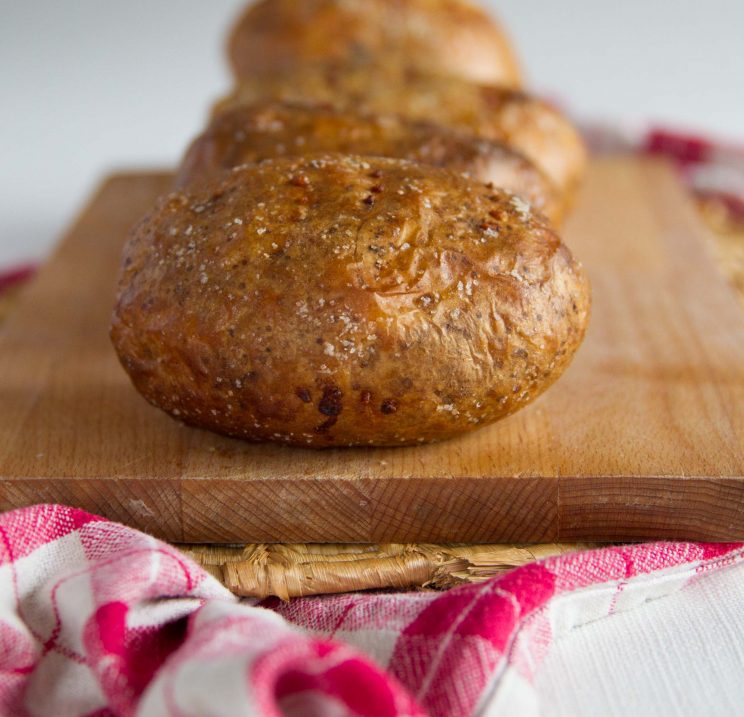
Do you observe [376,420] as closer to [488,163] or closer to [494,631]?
[494,631]

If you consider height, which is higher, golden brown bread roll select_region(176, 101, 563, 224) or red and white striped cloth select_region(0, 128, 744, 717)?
golden brown bread roll select_region(176, 101, 563, 224)

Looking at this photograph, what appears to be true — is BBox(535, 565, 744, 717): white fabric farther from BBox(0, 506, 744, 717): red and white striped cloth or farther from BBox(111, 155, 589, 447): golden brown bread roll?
BBox(111, 155, 589, 447): golden brown bread roll


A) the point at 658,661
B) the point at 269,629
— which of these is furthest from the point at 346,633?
the point at 658,661

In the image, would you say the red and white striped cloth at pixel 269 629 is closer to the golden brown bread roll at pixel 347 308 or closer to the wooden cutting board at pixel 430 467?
Answer: the wooden cutting board at pixel 430 467

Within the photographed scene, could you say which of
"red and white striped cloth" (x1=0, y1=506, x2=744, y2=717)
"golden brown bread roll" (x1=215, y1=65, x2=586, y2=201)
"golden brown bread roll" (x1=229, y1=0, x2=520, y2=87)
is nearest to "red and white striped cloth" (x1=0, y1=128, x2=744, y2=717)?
"red and white striped cloth" (x1=0, y1=506, x2=744, y2=717)

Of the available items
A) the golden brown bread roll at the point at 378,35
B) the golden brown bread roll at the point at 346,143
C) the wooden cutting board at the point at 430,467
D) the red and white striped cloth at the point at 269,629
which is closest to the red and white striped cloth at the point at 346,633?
the red and white striped cloth at the point at 269,629

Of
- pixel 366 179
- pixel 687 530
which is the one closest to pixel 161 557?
pixel 366 179
